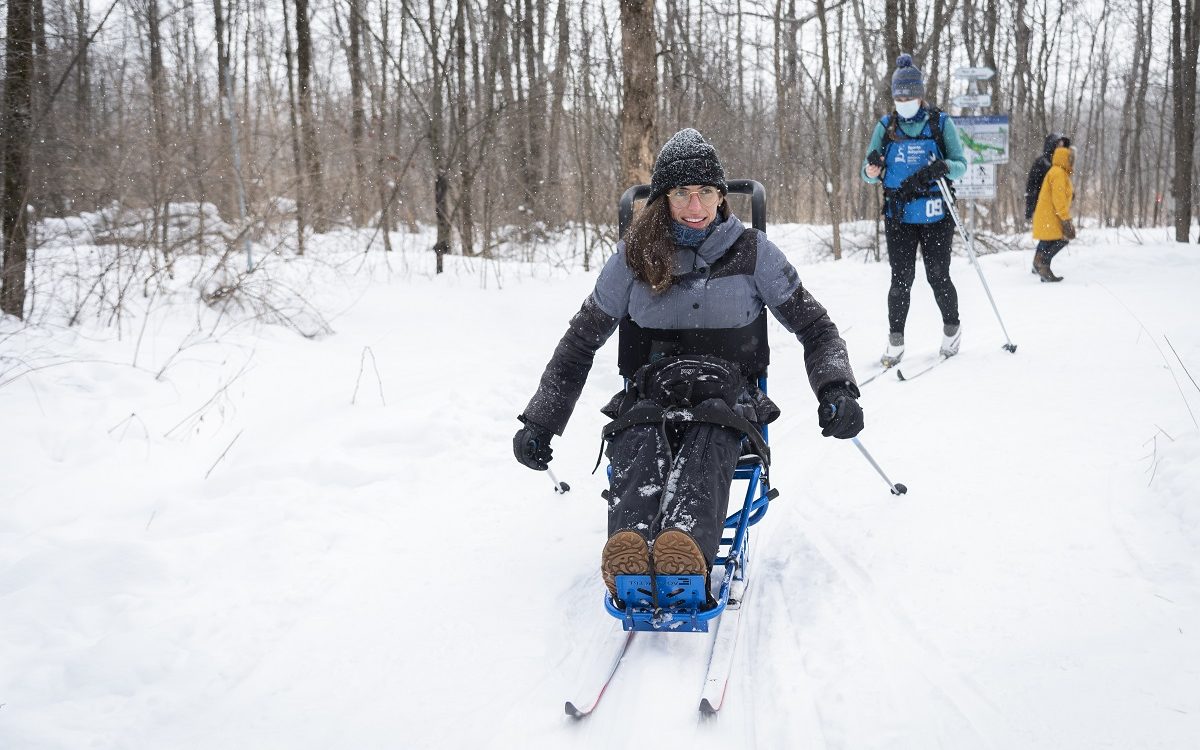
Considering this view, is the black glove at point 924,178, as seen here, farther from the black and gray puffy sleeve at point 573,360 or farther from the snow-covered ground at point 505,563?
the black and gray puffy sleeve at point 573,360

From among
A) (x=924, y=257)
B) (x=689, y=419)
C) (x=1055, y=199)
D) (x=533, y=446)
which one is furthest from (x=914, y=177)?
(x=1055, y=199)

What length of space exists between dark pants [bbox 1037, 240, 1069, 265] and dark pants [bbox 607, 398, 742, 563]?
8.38 metres

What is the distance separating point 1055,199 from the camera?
9.41m

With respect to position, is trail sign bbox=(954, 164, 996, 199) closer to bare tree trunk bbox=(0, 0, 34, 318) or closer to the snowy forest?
the snowy forest

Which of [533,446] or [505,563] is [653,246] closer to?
[533,446]

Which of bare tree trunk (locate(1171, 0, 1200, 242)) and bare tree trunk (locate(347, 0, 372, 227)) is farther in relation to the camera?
bare tree trunk (locate(1171, 0, 1200, 242))

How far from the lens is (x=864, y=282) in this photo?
387 inches

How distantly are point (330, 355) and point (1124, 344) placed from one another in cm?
554

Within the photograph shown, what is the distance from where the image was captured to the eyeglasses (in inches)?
111

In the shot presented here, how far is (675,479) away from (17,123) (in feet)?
17.7

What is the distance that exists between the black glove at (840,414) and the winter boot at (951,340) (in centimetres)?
333

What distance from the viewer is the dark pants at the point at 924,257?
530 cm

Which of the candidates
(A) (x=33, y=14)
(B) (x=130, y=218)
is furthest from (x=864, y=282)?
(A) (x=33, y=14)

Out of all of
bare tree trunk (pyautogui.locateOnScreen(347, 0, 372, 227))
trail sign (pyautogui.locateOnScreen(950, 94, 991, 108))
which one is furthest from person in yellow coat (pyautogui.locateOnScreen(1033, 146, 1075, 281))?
bare tree trunk (pyautogui.locateOnScreen(347, 0, 372, 227))
